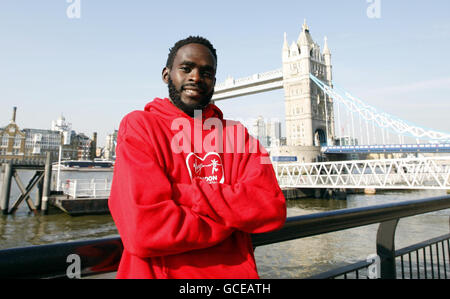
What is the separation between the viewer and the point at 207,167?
93cm

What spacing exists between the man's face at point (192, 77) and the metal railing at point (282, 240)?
489 mm

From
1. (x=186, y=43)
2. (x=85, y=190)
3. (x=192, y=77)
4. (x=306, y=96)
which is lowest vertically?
(x=85, y=190)

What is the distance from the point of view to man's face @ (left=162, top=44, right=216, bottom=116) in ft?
3.34

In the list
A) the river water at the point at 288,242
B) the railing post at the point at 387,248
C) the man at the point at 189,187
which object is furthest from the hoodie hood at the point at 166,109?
the river water at the point at 288,242

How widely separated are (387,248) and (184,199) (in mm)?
1409

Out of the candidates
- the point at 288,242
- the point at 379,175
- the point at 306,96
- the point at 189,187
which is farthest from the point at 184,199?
the point at 306,96

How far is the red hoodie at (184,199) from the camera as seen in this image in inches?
29.5

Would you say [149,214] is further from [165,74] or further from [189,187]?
→ [165,74]

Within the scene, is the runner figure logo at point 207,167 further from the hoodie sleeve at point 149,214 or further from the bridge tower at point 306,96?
the bridge tower at point 306,96

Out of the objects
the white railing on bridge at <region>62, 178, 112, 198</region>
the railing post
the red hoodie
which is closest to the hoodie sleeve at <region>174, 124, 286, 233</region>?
the red hoodie
